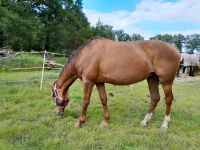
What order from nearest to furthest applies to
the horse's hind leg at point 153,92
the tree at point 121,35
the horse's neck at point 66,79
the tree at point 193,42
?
the horse's neck at point 66,79, the horse's hind leg at point 153,92, the tree at point 193,42, the tree at point 121,35

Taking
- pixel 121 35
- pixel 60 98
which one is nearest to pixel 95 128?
pixel 60 98

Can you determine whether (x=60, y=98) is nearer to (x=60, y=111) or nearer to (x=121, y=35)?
(x=60, y=111)

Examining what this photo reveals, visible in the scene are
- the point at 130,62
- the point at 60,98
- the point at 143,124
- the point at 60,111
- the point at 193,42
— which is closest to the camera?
the point at 130,62

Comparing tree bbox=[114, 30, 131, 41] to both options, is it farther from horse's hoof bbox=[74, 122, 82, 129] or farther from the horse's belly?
horse's hoof bbox=[74, 122, 82, 129]

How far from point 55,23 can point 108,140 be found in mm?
38287

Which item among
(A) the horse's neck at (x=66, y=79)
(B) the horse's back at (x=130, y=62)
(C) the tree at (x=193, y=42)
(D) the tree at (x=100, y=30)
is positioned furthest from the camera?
(C) the tree at (x=193, y=42)

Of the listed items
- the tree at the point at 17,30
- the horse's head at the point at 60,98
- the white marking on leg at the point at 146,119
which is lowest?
the white marking on leg at the point at 146,119

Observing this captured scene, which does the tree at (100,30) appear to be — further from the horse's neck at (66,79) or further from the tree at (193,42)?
the horse's neck at (66,79)

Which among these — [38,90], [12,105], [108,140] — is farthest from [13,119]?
[38,90]

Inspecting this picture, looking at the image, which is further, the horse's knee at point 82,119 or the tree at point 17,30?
the tree at point 17,30

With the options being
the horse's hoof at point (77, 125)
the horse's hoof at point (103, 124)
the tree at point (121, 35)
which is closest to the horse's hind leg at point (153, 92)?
the horse's hoof at point (103, 124)

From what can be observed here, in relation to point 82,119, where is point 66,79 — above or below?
above

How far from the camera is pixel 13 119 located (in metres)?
6.28

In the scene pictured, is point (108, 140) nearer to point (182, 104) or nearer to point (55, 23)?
point (182, 104)
